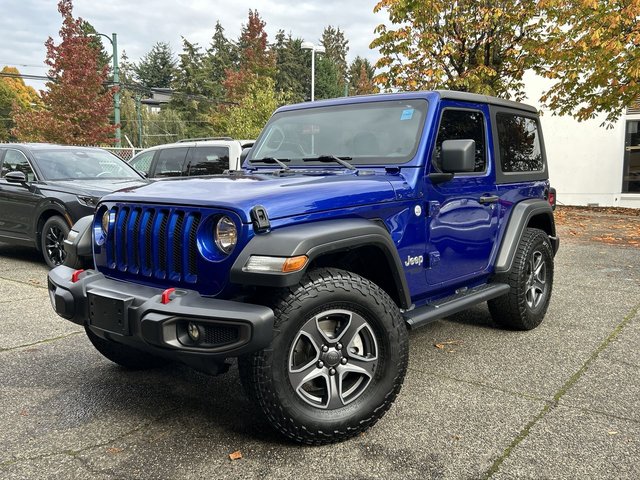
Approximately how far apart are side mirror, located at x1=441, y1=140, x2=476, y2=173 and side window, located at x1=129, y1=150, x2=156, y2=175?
25.7 ft

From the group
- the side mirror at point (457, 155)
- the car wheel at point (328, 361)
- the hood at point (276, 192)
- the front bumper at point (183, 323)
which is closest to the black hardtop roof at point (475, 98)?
the side mirror at point (457, 155)

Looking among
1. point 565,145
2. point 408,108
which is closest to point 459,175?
point 408,108

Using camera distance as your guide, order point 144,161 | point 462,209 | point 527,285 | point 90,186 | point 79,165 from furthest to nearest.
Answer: point 144,161, point 79,165, point 90,186, point 527,285, point 462,209

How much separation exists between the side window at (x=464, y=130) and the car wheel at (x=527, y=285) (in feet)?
2.85

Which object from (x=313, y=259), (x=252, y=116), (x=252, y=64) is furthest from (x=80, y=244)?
(x=252, y=64)

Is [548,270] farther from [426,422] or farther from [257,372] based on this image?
[257,372]

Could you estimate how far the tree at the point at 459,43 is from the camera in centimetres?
1352

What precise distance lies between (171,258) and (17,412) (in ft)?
4.72

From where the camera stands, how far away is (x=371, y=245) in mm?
3133

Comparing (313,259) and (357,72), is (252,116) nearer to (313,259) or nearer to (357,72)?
(313,259)

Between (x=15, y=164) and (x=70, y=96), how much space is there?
1666 cm

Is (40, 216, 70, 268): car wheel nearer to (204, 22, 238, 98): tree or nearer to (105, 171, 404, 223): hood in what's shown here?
(105, 171, 404, 223): hood

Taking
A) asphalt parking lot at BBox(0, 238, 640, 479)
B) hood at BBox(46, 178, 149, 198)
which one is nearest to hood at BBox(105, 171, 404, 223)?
asphalt parking lot at BBox(0, 238, 640, 479)

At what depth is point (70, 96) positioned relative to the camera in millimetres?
23047
